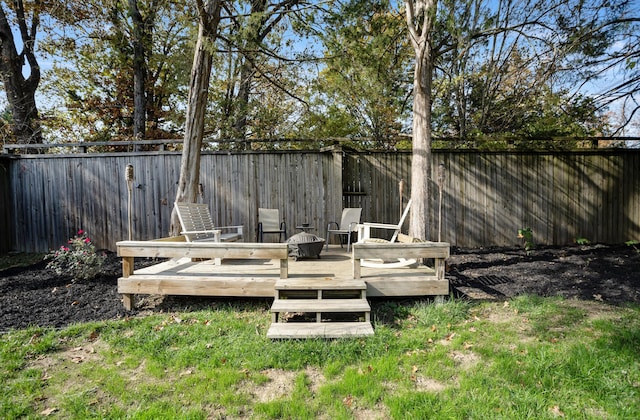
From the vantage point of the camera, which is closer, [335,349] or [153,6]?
[335,349]

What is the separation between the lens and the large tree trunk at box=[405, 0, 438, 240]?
171 inches

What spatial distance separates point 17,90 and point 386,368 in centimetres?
1098

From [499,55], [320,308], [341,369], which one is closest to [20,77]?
[320,308]

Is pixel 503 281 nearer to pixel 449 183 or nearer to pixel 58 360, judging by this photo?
pixel 449 183

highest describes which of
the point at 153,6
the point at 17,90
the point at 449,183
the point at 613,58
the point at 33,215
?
the point at 153,6

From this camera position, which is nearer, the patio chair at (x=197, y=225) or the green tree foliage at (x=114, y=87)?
the patio chair at (x=197, y=225)

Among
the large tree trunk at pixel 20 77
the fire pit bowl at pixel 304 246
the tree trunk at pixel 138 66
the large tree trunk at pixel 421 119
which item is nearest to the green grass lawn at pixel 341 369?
the fire pit bowl at pixel 304 246

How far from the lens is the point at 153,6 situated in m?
8.92

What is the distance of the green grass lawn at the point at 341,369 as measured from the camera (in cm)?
187

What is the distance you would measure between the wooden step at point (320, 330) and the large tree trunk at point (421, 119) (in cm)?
210

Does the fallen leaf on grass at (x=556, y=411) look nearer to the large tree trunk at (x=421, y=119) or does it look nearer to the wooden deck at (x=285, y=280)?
the wooden deck at (x=285, y=280)

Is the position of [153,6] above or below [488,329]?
above

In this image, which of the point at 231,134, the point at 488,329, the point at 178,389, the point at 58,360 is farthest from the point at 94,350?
the point at 231,134

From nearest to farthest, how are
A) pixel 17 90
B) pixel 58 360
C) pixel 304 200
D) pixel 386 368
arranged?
1. pixel 386 368
2. pixel 58 360
3. pixel 304 200
4. pixel 17 90
